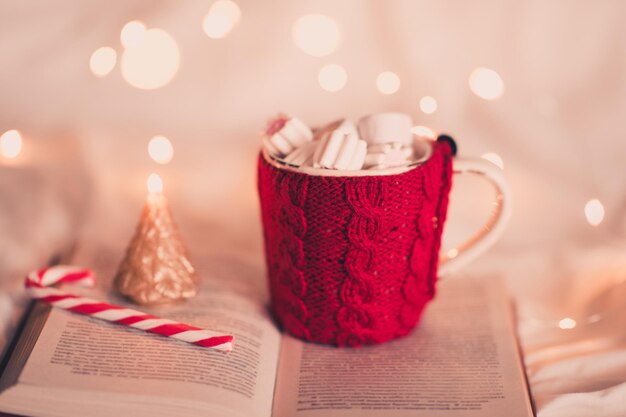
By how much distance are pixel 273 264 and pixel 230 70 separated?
1.25 ft

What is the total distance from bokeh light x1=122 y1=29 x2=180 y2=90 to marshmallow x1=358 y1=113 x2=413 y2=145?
423mm

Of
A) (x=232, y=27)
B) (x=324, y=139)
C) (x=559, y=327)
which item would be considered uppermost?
(x=232, y=27)

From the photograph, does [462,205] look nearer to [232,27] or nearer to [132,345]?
[232,27]

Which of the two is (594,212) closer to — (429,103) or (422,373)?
(429,103)

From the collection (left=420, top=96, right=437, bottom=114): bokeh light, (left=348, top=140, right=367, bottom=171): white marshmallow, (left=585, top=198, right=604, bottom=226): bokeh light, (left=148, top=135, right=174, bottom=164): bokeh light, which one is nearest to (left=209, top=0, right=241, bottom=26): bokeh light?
(left=148, top=135, right=174, bottom=164): bokeh light

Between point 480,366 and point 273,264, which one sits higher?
point 273,264

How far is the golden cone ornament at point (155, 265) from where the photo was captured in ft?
2.96

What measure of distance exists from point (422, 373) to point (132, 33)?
69cm

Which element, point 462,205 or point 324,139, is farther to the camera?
point 462,205

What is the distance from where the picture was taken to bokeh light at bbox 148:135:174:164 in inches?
44.7

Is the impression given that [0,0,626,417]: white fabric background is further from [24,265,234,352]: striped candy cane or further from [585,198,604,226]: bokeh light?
[24,265,234,352]: striped candy cane

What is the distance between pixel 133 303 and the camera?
915mm

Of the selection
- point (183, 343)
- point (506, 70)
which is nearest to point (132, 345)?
point (183, 343)

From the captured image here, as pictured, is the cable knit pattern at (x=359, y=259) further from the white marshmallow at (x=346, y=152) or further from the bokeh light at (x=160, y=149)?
the bokeh light at (x=160, y=149)
